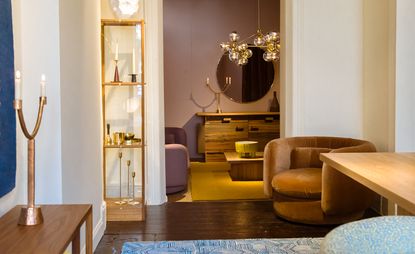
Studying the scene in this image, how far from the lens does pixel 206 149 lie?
8.16m

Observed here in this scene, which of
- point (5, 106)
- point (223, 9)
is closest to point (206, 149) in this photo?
point (223, 9)

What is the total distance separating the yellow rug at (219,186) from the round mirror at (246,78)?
5.87 ft

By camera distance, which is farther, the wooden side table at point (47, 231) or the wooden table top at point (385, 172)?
the wooden table top at point (385, 172)

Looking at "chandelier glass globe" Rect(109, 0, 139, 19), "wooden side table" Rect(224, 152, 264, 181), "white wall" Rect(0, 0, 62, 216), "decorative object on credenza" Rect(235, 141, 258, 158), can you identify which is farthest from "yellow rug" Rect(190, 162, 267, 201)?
"white wall" Rect(0, 0, 62, 216)

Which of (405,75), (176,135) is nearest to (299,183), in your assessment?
(405,75)

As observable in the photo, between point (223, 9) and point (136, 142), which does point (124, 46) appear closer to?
point (136, 142)

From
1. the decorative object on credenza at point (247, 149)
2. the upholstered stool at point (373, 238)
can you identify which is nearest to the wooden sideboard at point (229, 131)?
the decorative object on credenza at point (247, 149)

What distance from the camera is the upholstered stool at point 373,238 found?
129 cm

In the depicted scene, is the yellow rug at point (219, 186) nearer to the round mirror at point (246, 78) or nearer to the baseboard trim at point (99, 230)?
the baseboard trim at point (99, 230)

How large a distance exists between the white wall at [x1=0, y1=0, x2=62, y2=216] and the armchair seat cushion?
6.96 feet

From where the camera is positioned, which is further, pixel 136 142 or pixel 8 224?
pixel 136 142

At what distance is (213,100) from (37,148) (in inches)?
251

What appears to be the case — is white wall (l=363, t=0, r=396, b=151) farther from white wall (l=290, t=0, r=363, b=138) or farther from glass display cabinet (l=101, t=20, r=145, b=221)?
glass display cabinet (l=101, t=20, r=145, b=221)

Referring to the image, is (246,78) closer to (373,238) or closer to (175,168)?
(175,168)
